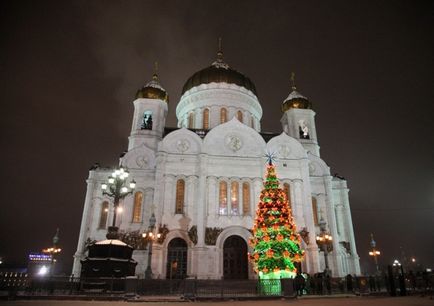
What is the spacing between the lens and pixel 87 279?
43.2 ft

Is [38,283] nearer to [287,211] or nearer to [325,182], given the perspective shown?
[287,211]

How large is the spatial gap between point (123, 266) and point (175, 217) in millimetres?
10994

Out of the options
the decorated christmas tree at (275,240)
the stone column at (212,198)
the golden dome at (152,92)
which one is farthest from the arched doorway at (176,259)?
the golden dome at (152,92)

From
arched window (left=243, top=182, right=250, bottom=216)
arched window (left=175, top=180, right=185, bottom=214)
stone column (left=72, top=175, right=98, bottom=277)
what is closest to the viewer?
stone column (left=72, top=175, right=98, bottom=277)

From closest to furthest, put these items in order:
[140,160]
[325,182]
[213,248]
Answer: [213,248] → [140,160] → [325,182]

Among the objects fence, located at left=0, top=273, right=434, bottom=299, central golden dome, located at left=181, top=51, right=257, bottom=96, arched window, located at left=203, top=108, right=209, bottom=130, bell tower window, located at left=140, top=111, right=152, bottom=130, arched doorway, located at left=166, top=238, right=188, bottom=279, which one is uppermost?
central golden dome, located at left=181, top=51, right=257, bottom=96

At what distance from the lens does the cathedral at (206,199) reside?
2470 centimetres

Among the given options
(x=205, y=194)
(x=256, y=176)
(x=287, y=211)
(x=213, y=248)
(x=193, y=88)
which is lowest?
(x=213, y=248)

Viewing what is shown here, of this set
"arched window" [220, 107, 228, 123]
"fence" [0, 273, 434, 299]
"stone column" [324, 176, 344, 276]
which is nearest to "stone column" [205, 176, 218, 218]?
"arched window" [220, 107, 228, 123]

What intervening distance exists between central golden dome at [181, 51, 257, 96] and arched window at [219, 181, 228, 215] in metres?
14.2

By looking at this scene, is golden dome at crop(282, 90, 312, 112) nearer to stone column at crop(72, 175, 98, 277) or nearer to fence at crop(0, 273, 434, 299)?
stone column at crop(72, 175, 98, 277)

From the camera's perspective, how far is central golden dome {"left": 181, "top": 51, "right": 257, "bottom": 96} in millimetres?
36656

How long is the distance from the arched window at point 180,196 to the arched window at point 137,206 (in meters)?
3.20

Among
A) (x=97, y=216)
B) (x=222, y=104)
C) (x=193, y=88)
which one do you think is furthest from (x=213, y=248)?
(x=193, y=88)
